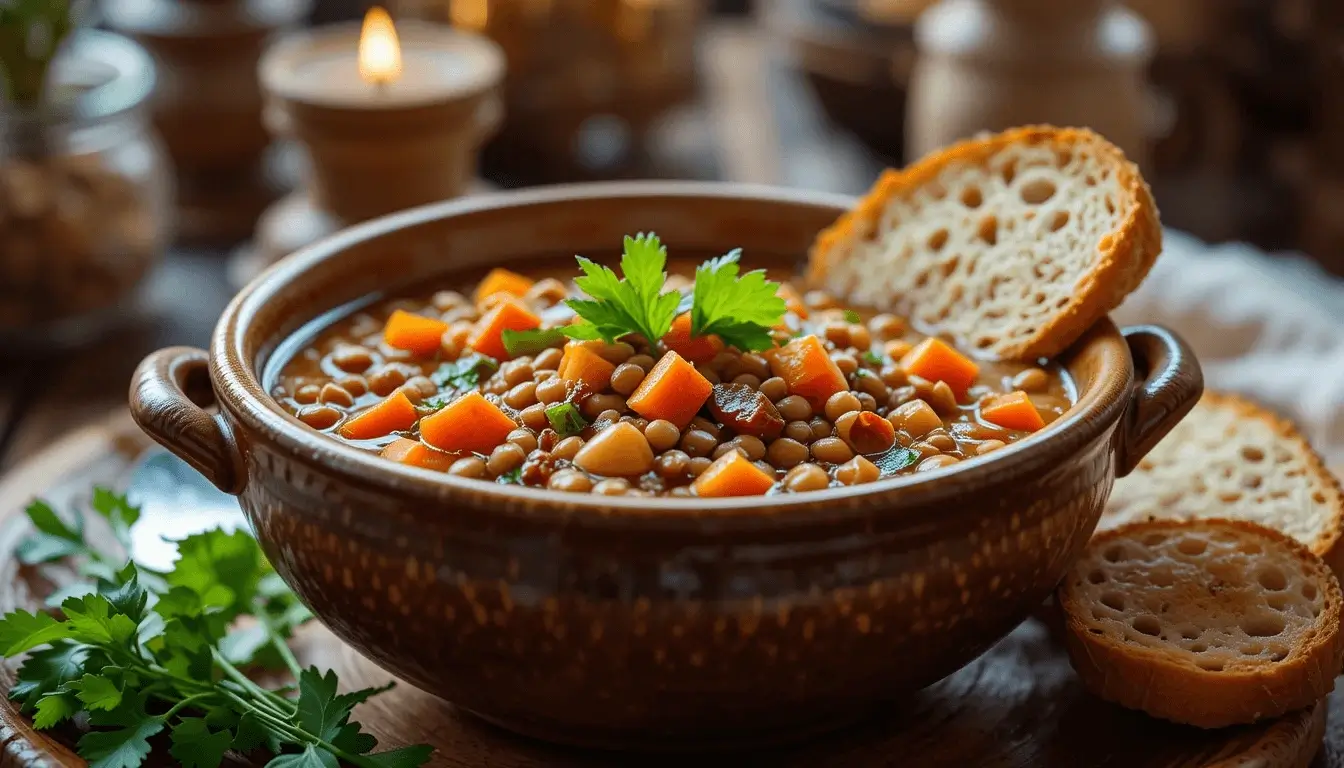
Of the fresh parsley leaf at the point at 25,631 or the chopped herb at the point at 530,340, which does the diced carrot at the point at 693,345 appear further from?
the fresh parsley leaf at the point at 25,631

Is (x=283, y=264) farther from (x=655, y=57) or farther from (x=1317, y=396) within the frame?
(x=655, y=57)

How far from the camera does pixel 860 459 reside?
7.77 ft

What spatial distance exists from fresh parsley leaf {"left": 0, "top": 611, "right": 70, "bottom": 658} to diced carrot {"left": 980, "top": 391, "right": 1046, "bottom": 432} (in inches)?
63.7

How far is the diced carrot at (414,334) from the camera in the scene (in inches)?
115

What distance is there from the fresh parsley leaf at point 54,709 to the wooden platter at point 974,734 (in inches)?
1.2

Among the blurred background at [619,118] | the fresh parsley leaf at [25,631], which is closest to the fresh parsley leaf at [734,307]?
the fresh parsley leaf at [25,631]

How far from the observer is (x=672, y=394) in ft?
7.98

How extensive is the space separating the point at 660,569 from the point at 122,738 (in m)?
0.95

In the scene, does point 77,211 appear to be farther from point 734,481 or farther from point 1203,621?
point 1203,621

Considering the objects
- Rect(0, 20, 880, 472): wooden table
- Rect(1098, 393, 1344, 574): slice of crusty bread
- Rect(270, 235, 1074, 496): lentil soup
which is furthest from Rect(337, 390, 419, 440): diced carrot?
Rect(0, 20, 880, 472): wooden table

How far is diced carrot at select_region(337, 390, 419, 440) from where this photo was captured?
2572 mm

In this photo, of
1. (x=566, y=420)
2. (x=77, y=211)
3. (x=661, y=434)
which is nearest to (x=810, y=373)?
(x=661, y=434)

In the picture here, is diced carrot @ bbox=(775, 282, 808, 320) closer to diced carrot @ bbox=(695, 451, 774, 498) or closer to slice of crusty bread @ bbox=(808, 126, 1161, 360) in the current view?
slice of crusty bread @ bbox=(808, 126, 1161, 360)

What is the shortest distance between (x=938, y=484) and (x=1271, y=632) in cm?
87
